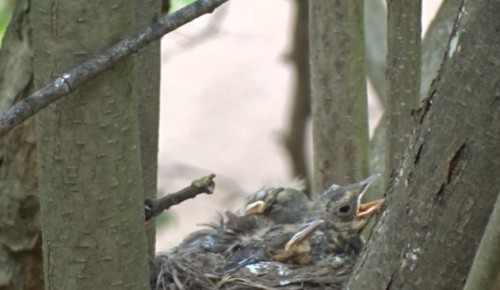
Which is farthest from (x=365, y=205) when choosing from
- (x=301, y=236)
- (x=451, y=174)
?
(x=451, y=174)

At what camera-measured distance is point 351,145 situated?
8.06 ft

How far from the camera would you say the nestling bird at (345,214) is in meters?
2.37

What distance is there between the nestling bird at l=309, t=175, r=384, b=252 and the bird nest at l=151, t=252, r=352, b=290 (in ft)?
0.23

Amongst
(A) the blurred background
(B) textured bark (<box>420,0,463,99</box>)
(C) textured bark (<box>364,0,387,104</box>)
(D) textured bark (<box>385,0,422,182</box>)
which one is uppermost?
(A) the blurred background

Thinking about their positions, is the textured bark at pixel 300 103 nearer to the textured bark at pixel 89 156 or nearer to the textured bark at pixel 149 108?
the textured bark at pixel 149 108

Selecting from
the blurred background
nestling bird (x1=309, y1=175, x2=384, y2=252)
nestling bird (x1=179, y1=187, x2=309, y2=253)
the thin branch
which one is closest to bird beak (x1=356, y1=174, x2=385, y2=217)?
nestling bird (x1=309, y1=175, x2=384, y2=252)

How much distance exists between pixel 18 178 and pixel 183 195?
515 mm

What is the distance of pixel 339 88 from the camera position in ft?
8.00

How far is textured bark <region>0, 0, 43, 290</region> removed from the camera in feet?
6.75

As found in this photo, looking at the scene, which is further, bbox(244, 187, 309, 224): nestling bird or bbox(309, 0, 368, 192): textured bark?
bbox(244, 187, 309, 224): nestling bird

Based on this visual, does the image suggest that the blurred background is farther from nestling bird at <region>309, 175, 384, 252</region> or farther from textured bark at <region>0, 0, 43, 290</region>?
textured bark at <region>0, 0, 43, 290</region>

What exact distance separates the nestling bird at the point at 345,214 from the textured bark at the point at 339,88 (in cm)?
10

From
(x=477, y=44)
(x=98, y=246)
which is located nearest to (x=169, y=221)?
(x=98, y=246)

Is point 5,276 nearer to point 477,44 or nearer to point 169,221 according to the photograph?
point 477,44
